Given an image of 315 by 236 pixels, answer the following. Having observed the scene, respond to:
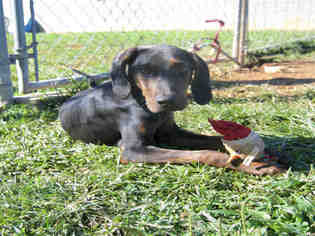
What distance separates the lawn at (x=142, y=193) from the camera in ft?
6.70

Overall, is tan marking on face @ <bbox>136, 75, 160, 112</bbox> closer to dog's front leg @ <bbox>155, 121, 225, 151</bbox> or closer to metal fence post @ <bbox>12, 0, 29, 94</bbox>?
dog's front leg @ <bbox>155, 121, 225, 151</bbox>

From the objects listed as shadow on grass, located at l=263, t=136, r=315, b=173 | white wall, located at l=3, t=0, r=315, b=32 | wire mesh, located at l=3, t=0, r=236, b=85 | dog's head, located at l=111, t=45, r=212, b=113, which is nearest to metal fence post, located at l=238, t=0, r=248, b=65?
white wall, located at l=3, t=0, r=315, b=32

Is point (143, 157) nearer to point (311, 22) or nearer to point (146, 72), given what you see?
point (146, 72)

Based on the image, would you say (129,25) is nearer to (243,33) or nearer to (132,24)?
(132,24)

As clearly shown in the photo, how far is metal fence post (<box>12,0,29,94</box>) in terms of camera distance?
4.49 metres

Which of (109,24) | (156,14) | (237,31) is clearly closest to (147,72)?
(109,24)

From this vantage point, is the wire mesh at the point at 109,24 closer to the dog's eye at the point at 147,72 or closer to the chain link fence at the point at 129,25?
the chain link fence at the point at 129,25

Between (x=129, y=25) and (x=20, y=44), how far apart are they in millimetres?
2117

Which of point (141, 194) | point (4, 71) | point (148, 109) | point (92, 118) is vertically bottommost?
point (141, 194)

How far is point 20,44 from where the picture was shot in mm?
4602

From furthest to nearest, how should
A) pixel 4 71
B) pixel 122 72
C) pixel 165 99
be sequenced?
pixel 4 71, pixel 122 72, pixel 165 99

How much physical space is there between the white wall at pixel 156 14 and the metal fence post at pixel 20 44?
11 cm

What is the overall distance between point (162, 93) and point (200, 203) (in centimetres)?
81

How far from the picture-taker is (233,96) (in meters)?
5.21
